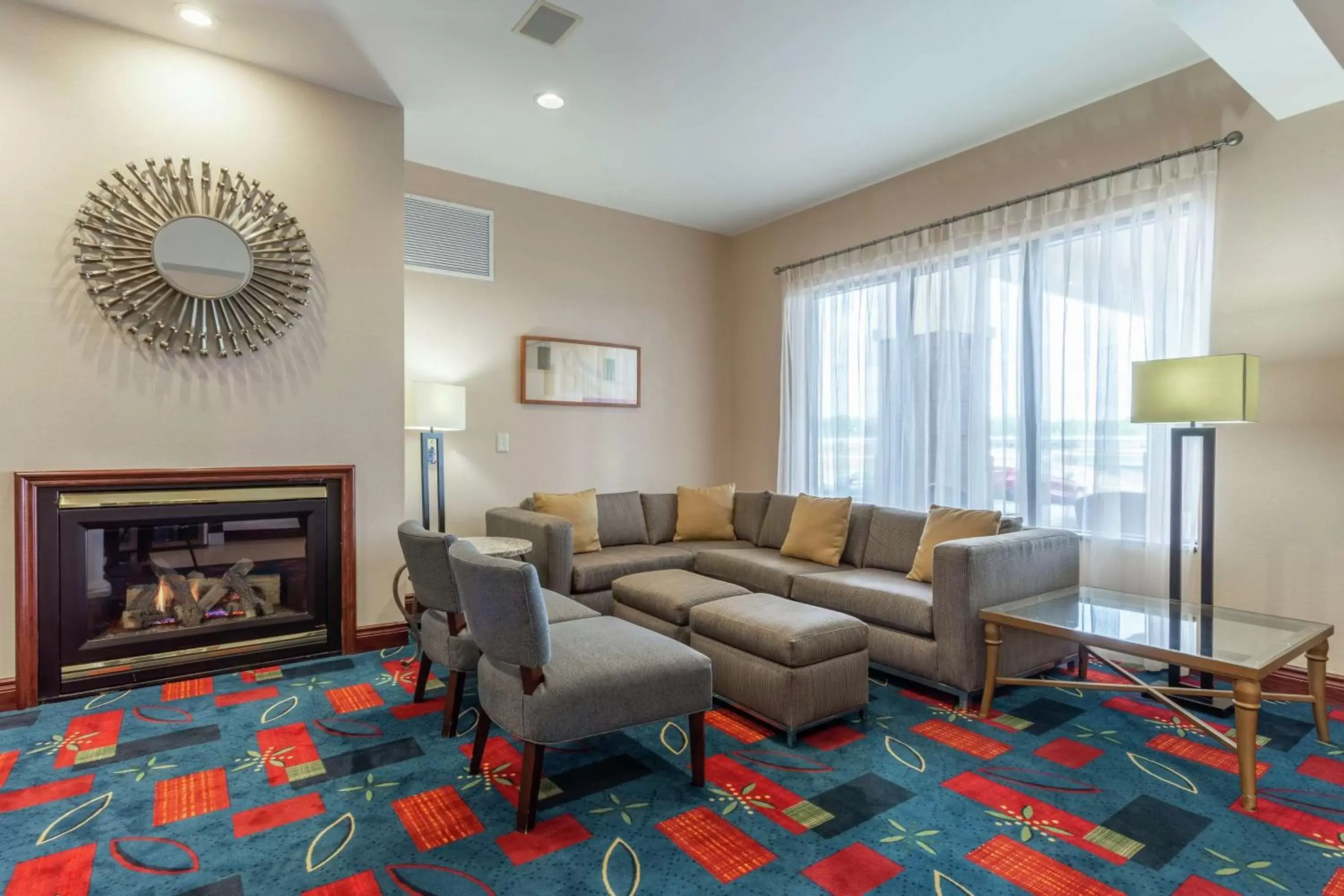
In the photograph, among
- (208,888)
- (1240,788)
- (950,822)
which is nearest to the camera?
(208,888)

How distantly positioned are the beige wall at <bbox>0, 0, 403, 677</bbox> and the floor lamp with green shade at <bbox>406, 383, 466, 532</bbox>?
20 centimetres

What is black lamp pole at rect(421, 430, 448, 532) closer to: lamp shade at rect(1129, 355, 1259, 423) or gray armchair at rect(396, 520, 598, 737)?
gray armchair at rect(396, 520, 598, 737)

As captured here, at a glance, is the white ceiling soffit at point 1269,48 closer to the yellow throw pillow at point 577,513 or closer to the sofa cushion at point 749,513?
the sofa cushion at point 749,513

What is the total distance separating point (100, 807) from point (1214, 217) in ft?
16.0

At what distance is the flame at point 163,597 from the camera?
3246 millimetres

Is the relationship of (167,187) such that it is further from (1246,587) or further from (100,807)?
(1246,587)

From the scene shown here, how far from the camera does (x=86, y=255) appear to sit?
9.75 ft

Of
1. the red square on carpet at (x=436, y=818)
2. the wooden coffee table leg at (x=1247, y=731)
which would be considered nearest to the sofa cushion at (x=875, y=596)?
the wooden coffee table leg at (x=1247, y=731)

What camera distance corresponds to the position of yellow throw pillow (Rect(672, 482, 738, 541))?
492 cm

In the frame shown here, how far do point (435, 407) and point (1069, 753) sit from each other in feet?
11.2

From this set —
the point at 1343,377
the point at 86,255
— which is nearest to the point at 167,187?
the point at 86,255

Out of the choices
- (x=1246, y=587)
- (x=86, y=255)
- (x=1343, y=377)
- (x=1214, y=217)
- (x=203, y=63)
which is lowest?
(x=1246, y=587)

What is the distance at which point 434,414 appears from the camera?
3.94 meters

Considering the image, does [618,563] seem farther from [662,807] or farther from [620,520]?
[662,807]
